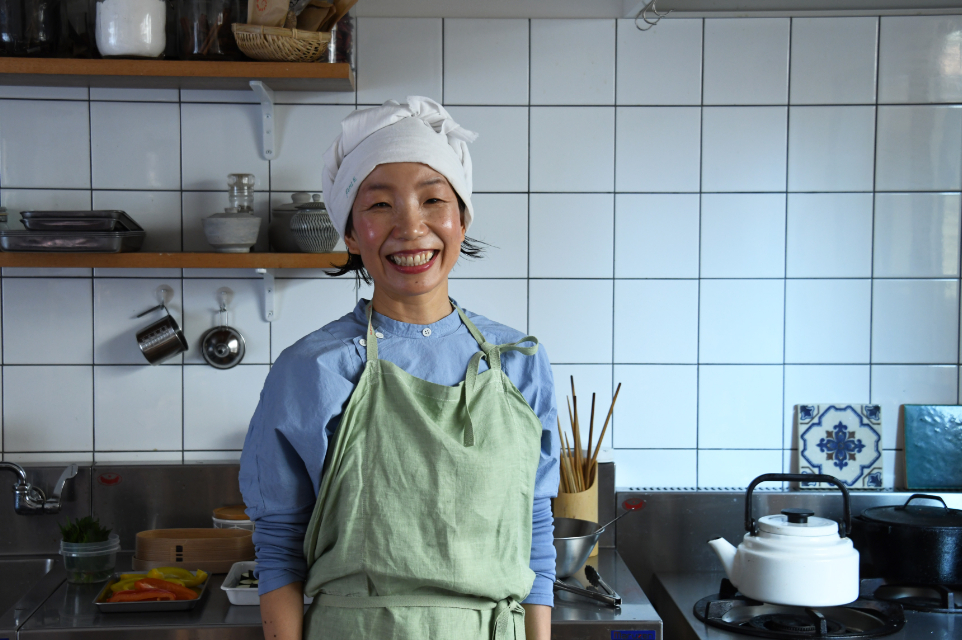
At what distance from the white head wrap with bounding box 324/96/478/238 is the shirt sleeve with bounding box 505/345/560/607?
229 millimetres

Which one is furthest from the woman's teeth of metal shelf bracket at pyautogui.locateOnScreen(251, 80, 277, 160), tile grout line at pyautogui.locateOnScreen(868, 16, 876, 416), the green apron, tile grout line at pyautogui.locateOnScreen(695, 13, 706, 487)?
tile grout line at pyautogui.locateOnScreen(868, 16, 876, 416)

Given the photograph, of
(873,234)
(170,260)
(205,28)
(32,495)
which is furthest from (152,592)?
(873,234)

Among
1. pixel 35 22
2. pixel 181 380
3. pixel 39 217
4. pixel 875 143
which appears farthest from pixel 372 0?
pixel 875 143

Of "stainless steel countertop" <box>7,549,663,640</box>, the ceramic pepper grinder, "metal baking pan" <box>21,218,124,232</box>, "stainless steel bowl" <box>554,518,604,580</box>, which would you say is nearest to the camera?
"stainless steel countertop" <box>7,549,663,640</box>

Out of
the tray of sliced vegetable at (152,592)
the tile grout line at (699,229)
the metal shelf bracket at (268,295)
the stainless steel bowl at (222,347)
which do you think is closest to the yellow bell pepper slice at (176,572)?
the tray of sliced vegetable at (152,592)

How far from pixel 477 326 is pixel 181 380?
42.4 inches

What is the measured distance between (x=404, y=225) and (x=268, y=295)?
3.30ft

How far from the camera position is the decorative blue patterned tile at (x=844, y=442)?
6.37 ft

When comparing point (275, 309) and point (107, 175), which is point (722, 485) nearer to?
point (275, 309)

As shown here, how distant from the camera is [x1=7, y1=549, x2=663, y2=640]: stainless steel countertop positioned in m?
1.42

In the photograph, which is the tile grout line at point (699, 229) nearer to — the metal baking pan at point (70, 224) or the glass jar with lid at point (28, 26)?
the metal baking pan at point (70, 224)

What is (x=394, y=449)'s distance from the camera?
960 millimetres

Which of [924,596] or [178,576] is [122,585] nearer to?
[178,576]

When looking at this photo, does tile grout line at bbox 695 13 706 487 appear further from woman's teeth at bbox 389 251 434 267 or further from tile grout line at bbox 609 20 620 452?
woman's teeth at bbox 389 251 434 267
